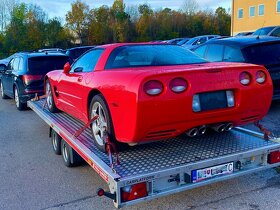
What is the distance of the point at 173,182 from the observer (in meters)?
3.17

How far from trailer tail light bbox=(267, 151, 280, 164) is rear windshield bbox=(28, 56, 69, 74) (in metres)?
6.70

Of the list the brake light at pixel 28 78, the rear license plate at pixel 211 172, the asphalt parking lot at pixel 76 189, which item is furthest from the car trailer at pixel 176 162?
the brake light at pixel 28 78

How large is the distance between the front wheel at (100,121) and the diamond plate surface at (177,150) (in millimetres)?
100

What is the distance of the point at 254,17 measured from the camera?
43.9 metres

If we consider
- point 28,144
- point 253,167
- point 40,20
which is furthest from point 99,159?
point 40,20

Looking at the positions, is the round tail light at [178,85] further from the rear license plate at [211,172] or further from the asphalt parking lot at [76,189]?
the asphalt parking lot at [76,189]

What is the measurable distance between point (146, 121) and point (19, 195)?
6.36ft

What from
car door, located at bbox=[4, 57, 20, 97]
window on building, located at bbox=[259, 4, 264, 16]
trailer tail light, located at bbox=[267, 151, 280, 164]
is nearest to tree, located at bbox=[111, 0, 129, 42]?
window on building, located at bbox=[259, 4, 264, 16]

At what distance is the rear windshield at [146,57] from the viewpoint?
408 centimetres

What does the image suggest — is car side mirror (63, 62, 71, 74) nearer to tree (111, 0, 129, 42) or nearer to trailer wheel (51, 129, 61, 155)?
trailer wheel (51, 129, 61, 155)

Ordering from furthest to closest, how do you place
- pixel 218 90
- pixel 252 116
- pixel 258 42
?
pixel 258 42, pixel 252 116, pixel 218 90

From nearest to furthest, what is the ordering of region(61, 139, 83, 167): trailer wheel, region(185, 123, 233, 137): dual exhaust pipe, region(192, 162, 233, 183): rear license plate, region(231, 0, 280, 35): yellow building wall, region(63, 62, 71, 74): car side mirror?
1. region(192, 162, 233, 183): rear license plate
2. region(185, 123, 233, 137): dual exhaust pipe
3. region(61, 139, 83, 167): trailer wheel
4. region(63, 62, 71, 74): car side mirror
5. region(231, 0, 280, 35): yellow building wall

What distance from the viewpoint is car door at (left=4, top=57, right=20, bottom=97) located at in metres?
9.62

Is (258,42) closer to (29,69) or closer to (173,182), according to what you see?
(173,182)
